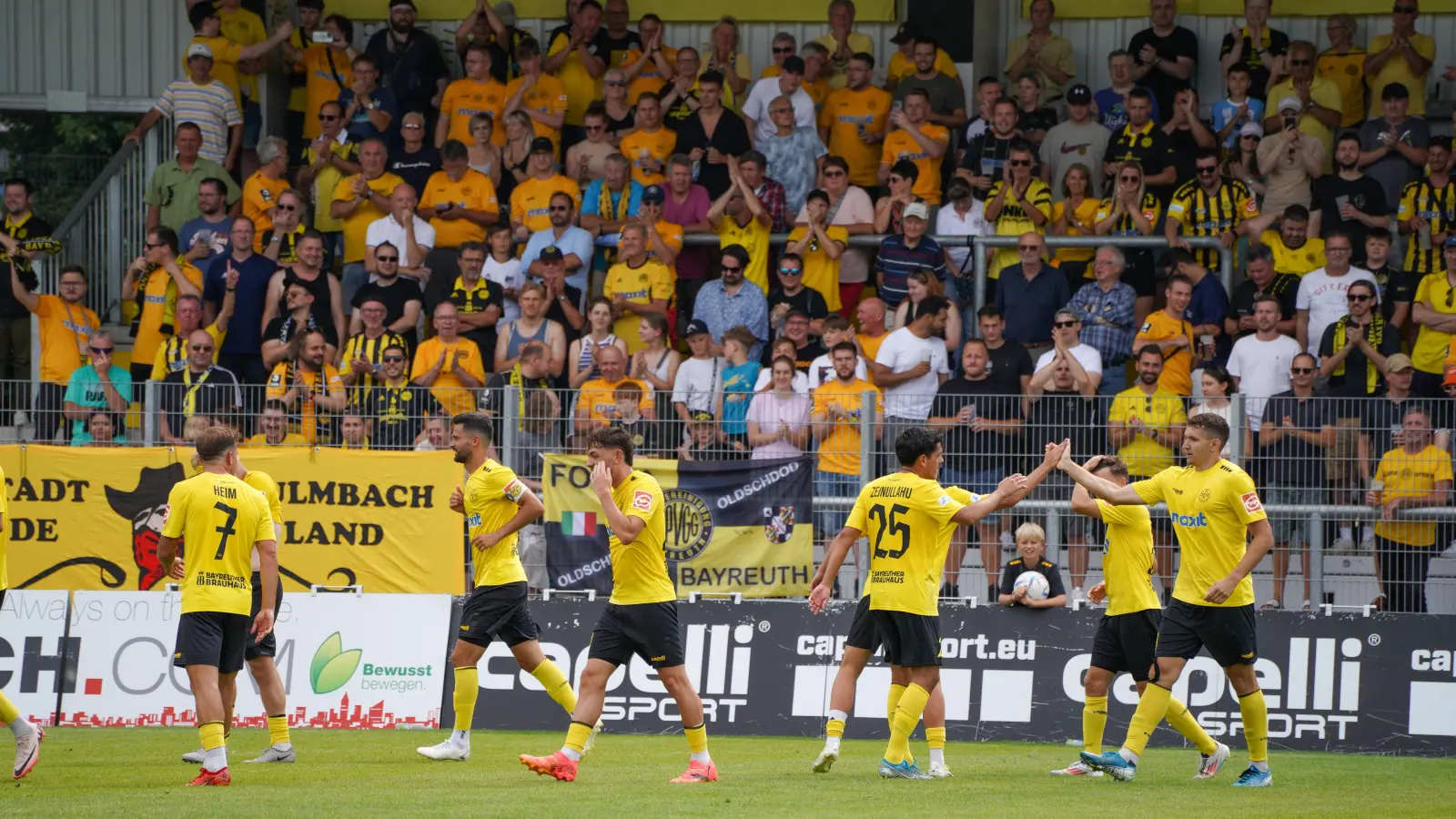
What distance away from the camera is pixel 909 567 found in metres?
10.0

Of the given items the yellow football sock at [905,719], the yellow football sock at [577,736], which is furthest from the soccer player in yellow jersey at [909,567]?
the yellow football sock at [577,736]

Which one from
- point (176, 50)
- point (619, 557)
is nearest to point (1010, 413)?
point (619, 557)

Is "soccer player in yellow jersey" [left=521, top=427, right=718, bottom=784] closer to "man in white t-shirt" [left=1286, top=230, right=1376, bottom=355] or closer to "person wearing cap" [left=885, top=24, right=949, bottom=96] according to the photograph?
"man in white t-shirt" [left=1286, top=230, right=1376, bottom=355]

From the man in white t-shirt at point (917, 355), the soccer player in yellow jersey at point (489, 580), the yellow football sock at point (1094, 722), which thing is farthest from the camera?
the man in white t-shirt at point (917, 355)

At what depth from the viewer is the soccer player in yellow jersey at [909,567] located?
32.8ft

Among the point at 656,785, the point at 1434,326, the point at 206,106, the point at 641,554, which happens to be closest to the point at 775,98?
the point at 206,106

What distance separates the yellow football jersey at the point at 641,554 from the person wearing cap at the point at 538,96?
1028 cm

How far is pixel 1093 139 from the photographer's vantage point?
61.1 feet

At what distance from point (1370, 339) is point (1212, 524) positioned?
21.0 feet

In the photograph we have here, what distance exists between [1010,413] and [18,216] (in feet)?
37.8

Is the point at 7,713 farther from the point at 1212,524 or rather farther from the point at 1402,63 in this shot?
the point at 1402,63

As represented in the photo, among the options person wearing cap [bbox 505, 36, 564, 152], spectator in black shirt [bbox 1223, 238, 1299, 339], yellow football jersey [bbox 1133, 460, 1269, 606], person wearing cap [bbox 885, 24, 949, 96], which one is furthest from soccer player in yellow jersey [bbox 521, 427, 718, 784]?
person wearing cap [bbox 885, 24, 949, 96]

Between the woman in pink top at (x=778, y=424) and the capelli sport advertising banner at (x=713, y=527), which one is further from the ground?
the woman in pink top at (x=778, y=424)

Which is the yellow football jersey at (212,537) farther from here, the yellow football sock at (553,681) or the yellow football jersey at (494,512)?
the yellow football sock at (553,681)
